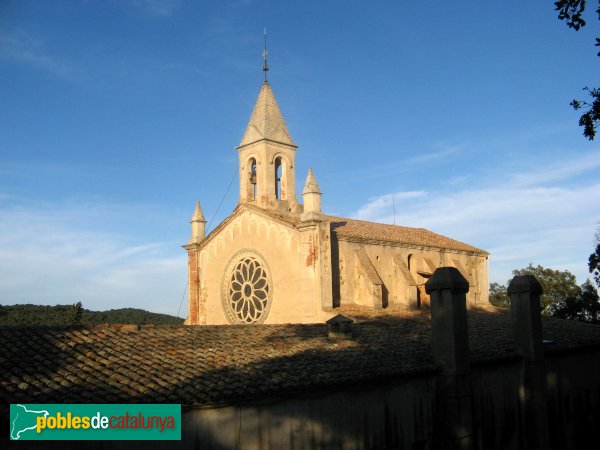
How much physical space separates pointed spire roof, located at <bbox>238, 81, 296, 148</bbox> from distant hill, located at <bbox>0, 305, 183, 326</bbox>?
1615 cm

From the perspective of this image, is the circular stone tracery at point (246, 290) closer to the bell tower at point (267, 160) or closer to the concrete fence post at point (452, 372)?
the bell tower at point (267, 160)

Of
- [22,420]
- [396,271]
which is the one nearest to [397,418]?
[22,420]

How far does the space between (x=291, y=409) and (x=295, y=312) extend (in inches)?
558

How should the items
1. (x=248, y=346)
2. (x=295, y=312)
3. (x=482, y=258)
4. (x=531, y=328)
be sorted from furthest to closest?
(x=482, y=258) → (x=295, y=312) → (x=531, y=328) → (x=248, y=346)

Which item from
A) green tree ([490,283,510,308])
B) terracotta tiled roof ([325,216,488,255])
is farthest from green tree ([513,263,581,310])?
terracotta tiled roof ([325,216,488,255])

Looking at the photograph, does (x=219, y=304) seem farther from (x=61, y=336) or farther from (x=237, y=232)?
(x=61, y=336)

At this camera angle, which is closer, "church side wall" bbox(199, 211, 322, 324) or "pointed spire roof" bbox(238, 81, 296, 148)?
"church side wall" bbox(199, 211, 322, 324)

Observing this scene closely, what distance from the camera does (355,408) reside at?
45.6 ft

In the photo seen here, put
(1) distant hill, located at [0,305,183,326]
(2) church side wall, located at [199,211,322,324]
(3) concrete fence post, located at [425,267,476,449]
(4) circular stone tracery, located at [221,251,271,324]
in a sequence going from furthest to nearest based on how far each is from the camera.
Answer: (1) distant hill, located at [0,305,183,326]
(4) circular stone tracery, located at [221,251,271,324]
(2) church side wall, located at [199,211,322,324]
(3) concrete fence post, located at [425,267,476,449]

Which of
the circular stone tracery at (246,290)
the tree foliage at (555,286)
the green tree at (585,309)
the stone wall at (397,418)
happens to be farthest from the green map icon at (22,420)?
the tree foliage at (555,286)

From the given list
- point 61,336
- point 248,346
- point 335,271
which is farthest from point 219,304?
point 61,336

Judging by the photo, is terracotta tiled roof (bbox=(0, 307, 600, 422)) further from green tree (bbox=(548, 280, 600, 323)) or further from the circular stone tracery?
green tree (bbox=(548, 280, 600, 323))

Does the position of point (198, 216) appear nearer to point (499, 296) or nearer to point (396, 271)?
point (396, 271)

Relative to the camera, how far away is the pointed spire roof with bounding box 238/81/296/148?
31156 mm
